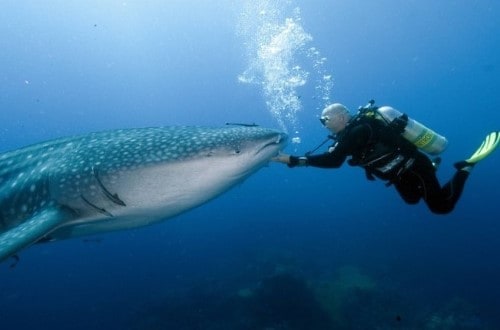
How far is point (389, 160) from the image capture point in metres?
5.23

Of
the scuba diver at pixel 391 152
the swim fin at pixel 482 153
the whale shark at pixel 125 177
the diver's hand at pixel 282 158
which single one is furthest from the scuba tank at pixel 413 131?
the whale shark at pixel 125 177

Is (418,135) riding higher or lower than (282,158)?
higher

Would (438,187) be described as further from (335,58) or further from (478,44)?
(478,44)

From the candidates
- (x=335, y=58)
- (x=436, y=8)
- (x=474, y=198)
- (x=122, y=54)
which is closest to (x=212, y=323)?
(x=474, y=198)

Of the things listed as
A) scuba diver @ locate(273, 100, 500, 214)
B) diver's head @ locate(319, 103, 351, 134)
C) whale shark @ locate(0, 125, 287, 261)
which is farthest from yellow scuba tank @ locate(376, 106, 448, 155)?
whale shark @ locate(0, 125, 287, 261)

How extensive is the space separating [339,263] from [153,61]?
366ft

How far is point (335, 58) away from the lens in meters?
93.3

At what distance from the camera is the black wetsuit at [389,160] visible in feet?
16.4

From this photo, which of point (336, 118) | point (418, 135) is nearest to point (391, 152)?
point (418, 135)

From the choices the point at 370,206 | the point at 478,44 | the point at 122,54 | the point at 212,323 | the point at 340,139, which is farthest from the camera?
the point at 122,54

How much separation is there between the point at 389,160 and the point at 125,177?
151 inches

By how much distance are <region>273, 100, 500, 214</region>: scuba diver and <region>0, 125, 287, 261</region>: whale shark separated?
5.78 ft

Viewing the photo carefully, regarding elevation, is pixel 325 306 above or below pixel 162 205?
below

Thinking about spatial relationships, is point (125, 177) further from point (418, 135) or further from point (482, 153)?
point (482, 153)
